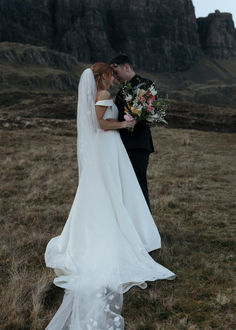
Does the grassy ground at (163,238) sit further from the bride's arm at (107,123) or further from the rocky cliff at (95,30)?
the rocky cliff at (95,30)

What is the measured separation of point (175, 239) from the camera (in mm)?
5887

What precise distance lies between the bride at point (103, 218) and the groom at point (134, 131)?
278mm

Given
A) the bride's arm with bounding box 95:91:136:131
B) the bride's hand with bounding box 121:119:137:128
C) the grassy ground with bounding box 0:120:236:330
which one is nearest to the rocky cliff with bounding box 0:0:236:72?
the grassy ground with bounding box 0:120:236:330

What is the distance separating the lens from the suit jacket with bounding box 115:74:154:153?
541 cm

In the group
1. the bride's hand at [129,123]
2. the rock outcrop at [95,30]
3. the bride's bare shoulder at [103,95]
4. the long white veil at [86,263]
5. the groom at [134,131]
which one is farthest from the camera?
the rock outcrop at [95,30]

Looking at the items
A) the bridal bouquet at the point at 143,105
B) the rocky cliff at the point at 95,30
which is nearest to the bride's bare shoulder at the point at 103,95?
the bridal bouquet at the point at 143,105

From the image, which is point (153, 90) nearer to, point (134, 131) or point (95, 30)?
point (134, 131)

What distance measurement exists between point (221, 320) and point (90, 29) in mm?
196350

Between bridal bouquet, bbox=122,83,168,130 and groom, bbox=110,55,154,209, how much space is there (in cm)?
14

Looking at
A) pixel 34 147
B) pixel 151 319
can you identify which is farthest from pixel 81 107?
pixel 34 147

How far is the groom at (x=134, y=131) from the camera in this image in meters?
5.27

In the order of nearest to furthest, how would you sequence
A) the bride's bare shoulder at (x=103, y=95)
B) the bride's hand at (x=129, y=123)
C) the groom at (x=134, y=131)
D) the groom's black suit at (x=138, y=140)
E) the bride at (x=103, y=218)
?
1. the bride at (x=103, y=218)
2. the bride's bare shoulder at (x=103, y=95)
3. the bride's hand at (x=129, y=123)
4. the groom at (x=134, y=131)
5. the groom's black suit at (x=138, y=140)

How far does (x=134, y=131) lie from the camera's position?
5.53 m

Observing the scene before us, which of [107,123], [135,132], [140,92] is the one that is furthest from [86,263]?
[140,92]
